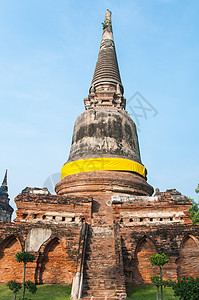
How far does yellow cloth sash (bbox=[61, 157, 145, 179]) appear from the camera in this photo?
51.8 ft

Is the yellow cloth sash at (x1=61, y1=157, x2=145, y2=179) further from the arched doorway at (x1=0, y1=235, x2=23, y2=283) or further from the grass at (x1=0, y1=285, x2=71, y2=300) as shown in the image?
the grass at (x1=0, y1=285, x2=71, y2=300)

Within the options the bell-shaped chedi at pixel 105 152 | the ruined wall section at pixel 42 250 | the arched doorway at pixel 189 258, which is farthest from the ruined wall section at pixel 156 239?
the bell-shaped chedi at pixel 105 152

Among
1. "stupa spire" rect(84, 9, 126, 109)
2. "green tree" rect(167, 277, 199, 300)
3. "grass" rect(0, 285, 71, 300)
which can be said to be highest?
"stupa spire" rect(84, 9, 126, 109)

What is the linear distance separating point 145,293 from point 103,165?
851 centimetres

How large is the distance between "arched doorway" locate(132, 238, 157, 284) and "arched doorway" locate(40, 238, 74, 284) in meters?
2.55

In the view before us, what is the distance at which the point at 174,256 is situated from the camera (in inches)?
382

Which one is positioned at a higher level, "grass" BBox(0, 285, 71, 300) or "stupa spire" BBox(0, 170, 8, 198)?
"stupa spire" BBox(0, 170, 8, 198)

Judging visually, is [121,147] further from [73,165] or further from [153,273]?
[153,273]

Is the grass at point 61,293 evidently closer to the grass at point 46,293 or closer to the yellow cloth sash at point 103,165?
the grass at point 46,293

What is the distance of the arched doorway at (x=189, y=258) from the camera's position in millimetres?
9789

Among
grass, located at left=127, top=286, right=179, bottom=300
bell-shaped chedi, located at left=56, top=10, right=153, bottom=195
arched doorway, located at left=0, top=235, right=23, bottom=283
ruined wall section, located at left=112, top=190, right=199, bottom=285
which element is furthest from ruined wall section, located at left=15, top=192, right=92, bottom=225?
grass, located at left=127, top=286, right=179, bottom=300

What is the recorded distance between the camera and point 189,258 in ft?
32.9

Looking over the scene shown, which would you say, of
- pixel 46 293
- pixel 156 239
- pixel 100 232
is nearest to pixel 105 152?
pixel 100 232

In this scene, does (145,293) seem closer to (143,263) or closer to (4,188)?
(143,263)
